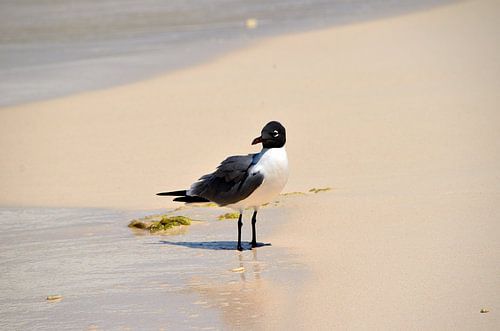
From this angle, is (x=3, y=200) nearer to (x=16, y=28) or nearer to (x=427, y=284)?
(x=427, y=284)

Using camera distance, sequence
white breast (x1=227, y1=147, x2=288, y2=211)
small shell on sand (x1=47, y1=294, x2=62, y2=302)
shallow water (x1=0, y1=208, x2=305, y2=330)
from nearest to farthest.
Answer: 1. shallow water (x1=0, y1=208, x2=305, y2=330)
2. small shell on sand (x1=47, y1=294, x2=62, y2=302)
3. white breast (x1=227, y1=147, x2=288, y2=211)

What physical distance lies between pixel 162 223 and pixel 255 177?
1162 millimetres

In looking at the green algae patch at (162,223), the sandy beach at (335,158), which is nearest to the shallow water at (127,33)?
the sandy beach at (335,158)

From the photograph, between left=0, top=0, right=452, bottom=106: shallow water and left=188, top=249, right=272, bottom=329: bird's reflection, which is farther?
left=0, top=0, right=452, bottom=106: shallow water

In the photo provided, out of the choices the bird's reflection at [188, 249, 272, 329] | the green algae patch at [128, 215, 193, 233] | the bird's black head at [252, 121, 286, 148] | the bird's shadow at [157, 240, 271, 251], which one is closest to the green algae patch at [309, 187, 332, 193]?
the green algae patch at [128, 215, 193, 233]

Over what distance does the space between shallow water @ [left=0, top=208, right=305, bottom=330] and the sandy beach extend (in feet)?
0.15

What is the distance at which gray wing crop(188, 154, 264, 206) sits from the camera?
641 centimetres

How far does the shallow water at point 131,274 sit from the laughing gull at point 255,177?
1.06 ft

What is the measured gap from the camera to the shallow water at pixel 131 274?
525cm

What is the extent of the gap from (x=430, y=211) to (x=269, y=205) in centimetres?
136

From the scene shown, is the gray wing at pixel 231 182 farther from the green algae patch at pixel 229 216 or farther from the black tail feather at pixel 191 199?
the green algae patch at pixel 229 216

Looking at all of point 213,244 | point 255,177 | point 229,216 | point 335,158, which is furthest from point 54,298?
point 335,158

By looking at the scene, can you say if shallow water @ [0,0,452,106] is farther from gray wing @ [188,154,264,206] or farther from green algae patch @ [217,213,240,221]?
gray wing @ [188,154,264,206]

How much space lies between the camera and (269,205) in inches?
300
